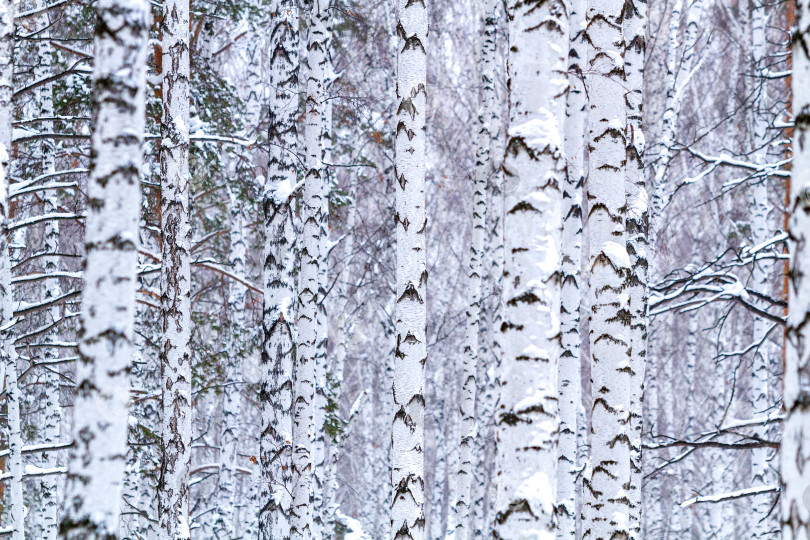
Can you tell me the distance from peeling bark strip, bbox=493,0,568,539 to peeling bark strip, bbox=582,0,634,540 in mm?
1223

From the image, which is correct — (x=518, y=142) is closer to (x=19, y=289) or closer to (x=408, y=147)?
(x=408, y=147)

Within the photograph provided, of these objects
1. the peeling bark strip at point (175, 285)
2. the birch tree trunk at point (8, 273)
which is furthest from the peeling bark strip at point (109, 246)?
the peeling bark strip at point (175, 285)

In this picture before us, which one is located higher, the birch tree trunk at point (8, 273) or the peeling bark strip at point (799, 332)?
the birch tree trunk at point (8, 273)

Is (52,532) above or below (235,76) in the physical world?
below

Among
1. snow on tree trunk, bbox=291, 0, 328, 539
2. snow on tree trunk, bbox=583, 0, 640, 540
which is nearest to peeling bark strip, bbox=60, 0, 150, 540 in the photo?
snow on tree trunk, bbox=583, 0, 640, 540

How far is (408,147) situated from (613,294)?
1668 millimetres

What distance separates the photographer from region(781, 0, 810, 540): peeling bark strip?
2.05 m

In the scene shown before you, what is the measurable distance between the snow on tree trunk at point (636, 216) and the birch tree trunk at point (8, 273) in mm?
4211

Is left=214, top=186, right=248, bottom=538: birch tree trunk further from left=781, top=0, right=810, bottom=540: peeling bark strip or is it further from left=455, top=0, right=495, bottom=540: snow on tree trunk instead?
left=781, top=0, right=810, bottom=540: peeling bark strip

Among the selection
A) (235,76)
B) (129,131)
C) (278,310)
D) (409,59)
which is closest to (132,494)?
(278,310)

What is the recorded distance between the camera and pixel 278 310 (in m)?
7.21

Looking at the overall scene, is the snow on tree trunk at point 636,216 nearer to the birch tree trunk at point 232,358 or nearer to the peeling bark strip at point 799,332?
the peeling bark strip at point 799,332

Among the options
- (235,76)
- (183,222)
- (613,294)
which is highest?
(235,76)

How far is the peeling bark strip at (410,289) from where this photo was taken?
514 centimetres
